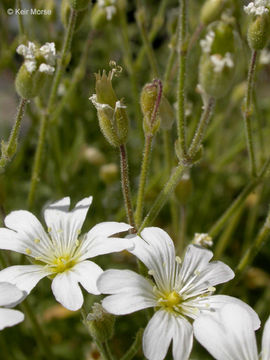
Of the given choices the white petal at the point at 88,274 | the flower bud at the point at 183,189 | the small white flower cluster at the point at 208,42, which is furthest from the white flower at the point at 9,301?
the flower bud at the point at 183,189

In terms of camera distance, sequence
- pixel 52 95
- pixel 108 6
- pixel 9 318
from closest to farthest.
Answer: pixel 9 318 < pixel 52 95 < pixel 108 6

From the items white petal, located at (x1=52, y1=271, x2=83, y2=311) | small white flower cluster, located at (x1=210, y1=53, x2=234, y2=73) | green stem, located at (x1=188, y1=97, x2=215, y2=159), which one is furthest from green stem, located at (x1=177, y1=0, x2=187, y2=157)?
white petal, located at (x1=52, y1=271, x2=83, y2=311)

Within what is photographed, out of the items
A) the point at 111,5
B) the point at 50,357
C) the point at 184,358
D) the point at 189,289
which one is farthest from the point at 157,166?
→ the point at 184,358

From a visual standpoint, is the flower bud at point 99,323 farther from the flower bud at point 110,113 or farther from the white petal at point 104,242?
the flower bud at point 110,113

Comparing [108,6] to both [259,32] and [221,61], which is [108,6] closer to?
[259,32]

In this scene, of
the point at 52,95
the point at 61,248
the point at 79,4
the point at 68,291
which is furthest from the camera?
the point at 52,95

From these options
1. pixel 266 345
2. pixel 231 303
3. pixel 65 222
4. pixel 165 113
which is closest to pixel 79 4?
pixel 165 113

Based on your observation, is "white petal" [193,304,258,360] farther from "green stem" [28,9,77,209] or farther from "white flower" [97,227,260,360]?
"green stem" [28,9,77,209]

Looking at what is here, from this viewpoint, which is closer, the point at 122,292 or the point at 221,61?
the point at 122,292
